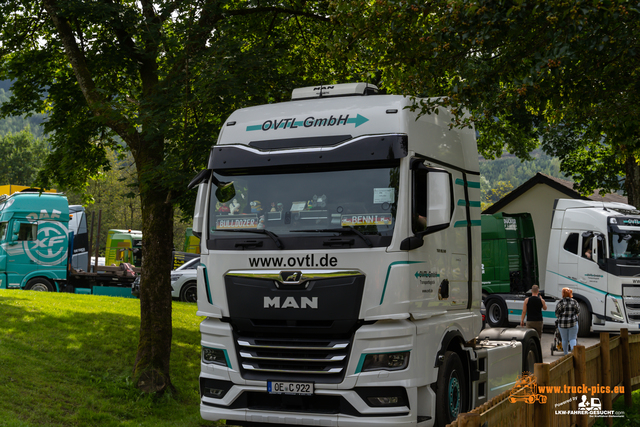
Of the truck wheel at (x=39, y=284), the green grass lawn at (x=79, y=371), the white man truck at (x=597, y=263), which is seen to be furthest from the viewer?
the truck wheel at (x=39, y=284)

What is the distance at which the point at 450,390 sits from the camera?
6523 mm

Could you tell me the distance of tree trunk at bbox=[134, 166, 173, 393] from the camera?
9859mm

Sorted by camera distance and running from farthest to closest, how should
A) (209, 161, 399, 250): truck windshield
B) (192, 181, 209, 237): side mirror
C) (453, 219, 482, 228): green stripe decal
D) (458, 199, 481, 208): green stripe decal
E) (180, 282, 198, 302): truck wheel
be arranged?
1. (180, 282, 198, 302): truck wheel
2. (458, 199, 481, 208): green stripe decal
3. (453, 219, 482, 228): green stripe decal
4. (192, 181, 209, 237): side mirror
5. (209, 161, 399, 250): truck windshield

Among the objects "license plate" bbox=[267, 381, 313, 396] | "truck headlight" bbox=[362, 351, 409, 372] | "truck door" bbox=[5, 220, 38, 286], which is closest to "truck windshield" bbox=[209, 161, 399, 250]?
"truck headlight" bbox=[362, 351, 409, 372]

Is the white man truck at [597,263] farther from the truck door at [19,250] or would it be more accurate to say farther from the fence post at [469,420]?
the truck door at [19,250]

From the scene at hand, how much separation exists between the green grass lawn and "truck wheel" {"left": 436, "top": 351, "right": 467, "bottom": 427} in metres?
3.89

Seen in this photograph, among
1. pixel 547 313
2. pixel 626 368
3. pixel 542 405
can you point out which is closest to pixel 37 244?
pixel 547 313

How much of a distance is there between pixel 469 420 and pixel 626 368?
7019 millimetres

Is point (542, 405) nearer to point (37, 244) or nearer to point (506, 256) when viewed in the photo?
point (506, 256)

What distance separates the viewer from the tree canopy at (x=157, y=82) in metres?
9.27

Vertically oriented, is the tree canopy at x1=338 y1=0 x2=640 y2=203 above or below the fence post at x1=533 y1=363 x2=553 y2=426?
above

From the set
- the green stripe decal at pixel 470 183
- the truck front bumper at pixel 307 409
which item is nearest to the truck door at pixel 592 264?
the green stripe decal at pixel 470 183

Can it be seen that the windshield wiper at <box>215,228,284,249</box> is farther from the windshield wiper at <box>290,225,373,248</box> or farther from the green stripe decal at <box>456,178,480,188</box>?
the green stripe decal at <box>456,178,480,188</box>

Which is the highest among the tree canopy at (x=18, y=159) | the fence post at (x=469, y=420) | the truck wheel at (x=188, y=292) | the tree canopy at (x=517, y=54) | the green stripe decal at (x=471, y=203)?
the tree canopy at (x=18, y=159)
